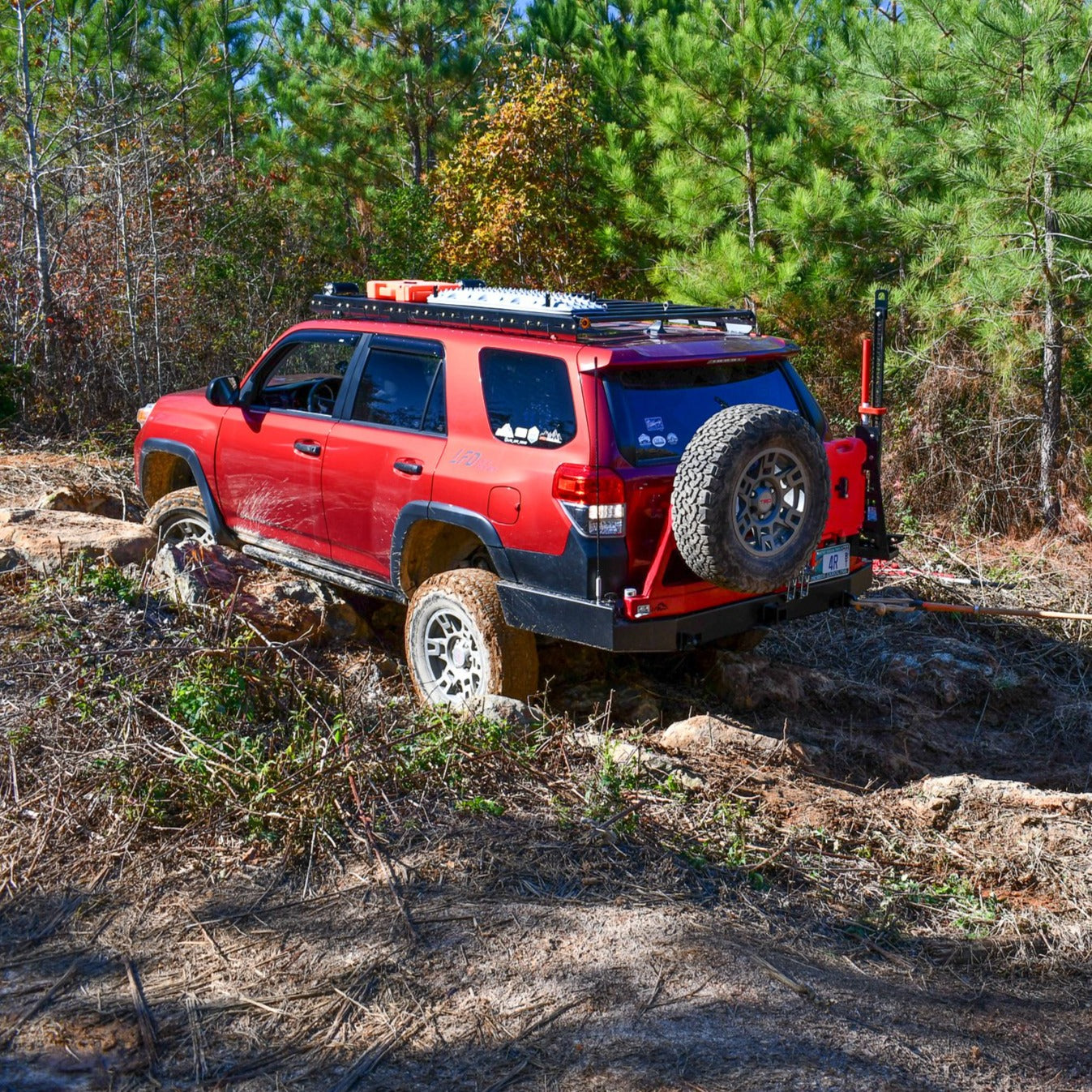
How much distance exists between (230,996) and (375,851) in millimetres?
802

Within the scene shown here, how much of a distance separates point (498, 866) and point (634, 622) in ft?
4.35

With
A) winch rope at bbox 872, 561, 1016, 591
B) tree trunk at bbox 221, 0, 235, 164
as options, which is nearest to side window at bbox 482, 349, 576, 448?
winch rope at bbox 872, 561, 1016, 591

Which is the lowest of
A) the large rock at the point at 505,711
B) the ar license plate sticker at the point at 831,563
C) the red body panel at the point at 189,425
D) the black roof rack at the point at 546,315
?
the large rock at the point at 505,711

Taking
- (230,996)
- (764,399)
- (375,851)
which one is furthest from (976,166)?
(230,996)

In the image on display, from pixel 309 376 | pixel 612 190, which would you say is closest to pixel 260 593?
pixel 309 376

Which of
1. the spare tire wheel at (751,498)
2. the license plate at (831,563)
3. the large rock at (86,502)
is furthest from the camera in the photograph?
the large rock at (86,502)

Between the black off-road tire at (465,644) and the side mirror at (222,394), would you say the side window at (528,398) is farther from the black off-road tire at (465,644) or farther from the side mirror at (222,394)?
the side mirror at (222,394)

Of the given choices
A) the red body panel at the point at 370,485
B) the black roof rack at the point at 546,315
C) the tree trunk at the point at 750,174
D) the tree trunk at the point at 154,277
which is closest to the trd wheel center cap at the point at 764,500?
the black roof rack at the point at 546,315

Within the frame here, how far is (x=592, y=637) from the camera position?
518 cm

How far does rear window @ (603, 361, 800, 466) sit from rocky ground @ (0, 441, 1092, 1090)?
128 cm

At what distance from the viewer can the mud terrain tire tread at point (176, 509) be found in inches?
292

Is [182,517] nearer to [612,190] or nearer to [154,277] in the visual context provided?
[154,277]

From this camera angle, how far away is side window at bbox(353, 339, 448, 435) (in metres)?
5.90

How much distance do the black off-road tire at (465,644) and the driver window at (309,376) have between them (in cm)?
141
